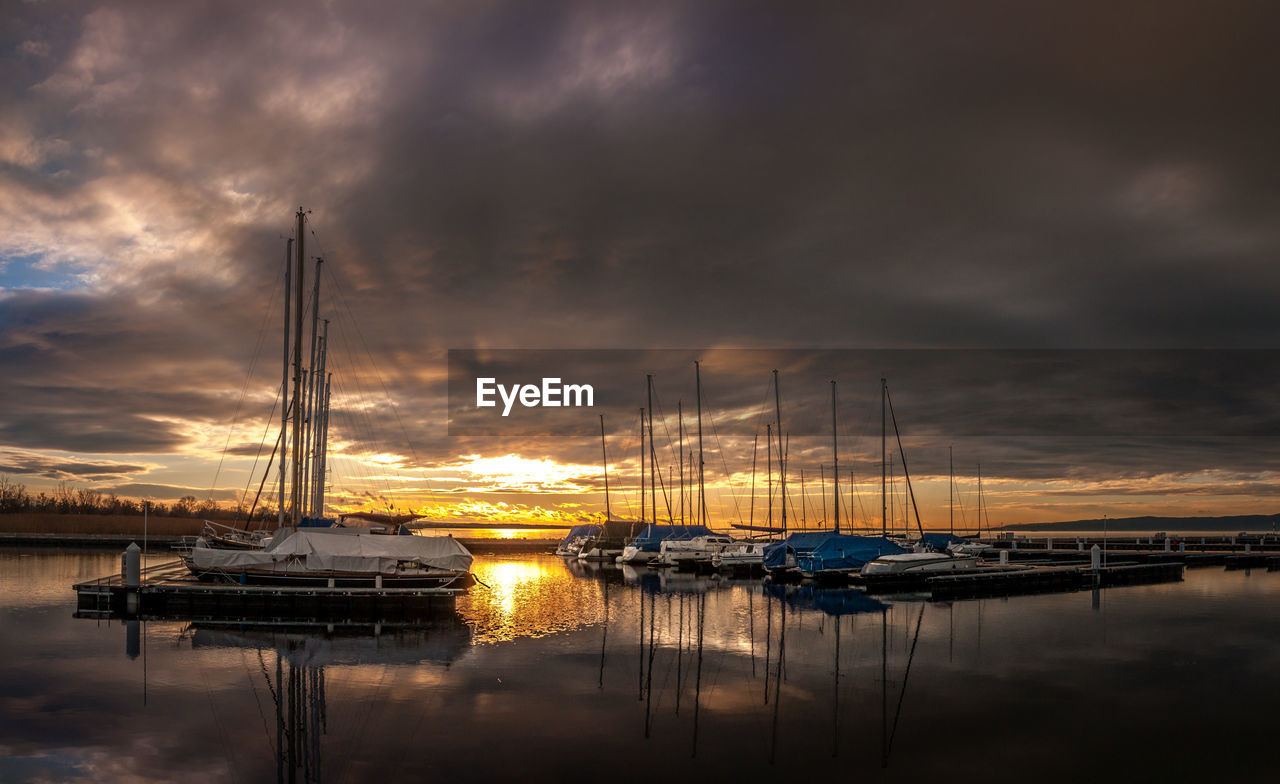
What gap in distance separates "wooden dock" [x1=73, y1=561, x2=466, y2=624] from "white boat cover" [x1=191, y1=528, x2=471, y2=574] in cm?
130

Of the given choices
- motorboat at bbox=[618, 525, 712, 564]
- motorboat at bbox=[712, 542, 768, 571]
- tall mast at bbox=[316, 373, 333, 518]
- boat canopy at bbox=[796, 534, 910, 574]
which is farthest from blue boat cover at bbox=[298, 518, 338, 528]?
motorboat at bbox=[618, 525, 712, 564]

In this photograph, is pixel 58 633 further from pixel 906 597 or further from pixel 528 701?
pixel 906 597

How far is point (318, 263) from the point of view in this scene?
49562 millimetres

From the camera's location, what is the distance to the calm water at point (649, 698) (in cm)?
1650

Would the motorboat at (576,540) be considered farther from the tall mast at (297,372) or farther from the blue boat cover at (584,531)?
the tall mast at (297,372)

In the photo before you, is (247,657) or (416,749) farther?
(247,657)

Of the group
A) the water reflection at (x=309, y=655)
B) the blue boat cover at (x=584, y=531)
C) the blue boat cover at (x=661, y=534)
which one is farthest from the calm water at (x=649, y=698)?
the blue boat cover at (x=584, y=531)

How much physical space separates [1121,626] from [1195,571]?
5073cm

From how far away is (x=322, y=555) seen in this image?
39219 mm

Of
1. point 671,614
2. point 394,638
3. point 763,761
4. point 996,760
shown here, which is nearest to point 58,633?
point 394,638

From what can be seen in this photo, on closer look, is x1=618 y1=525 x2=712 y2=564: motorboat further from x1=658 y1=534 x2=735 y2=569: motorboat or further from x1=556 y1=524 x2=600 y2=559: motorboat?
x1=556 y1=524 x2=600 y2=559: motorboat

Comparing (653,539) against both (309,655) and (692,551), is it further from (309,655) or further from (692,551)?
(309,655)

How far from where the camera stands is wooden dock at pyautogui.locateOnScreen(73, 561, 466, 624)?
37438mm

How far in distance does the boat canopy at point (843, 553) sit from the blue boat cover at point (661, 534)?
24252 mm
